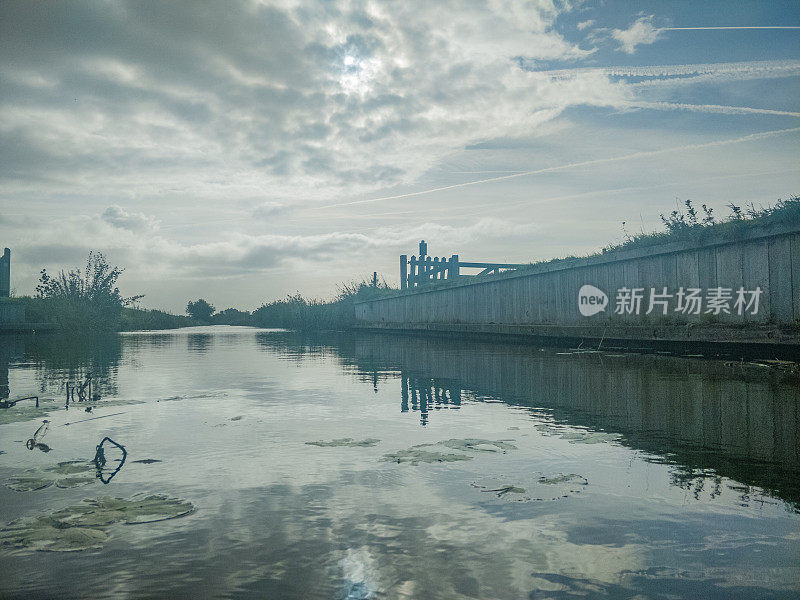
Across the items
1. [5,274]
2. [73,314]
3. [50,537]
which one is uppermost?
[5,274]

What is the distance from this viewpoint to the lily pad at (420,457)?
11.4 feet

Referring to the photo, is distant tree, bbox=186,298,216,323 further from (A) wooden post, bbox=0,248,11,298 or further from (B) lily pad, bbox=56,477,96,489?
(B) lily pad, bbox=56,477,96,489

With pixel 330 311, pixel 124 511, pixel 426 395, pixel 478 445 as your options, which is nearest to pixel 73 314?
pixel 330 311

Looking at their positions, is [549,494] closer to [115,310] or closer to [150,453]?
[150,453]

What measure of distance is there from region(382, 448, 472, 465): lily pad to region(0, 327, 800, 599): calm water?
A: 0.09 ft

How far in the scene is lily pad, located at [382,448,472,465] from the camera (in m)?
3.48

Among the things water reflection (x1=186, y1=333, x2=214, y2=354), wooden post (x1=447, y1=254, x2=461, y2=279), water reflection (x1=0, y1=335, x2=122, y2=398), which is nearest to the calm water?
water reflection (x1=0, y1=335, x2=122, y2=398)

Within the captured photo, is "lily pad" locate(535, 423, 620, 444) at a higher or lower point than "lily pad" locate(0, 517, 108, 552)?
higher

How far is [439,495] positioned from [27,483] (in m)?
1.99

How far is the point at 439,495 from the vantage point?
2814mm

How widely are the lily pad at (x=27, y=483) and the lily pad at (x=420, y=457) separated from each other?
169 centimetres

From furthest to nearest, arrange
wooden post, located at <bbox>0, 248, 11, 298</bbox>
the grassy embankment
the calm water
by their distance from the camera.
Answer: wooden post, located at <bbox>0, 248, 11, 298</bbox>
the grassy embankment
the calm water

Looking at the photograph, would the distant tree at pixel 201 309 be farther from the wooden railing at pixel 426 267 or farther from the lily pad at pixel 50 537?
the lily pad at pixel 50 537

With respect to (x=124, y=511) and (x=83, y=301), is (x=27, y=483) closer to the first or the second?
(x=124, y=511)
